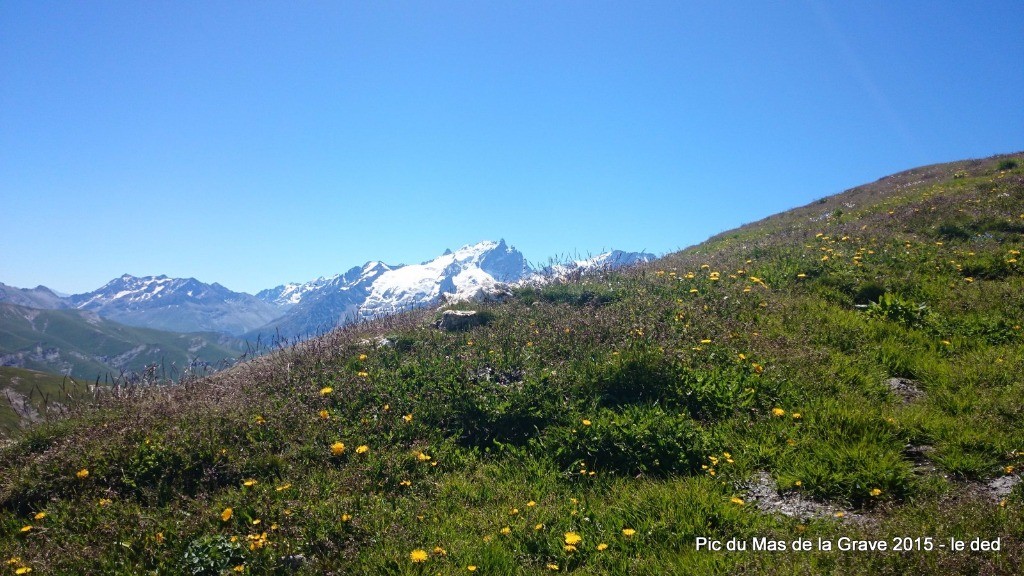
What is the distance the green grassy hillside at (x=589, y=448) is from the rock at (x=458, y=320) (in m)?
0.87

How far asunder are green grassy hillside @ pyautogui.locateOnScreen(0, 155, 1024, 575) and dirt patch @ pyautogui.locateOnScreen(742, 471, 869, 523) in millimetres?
24

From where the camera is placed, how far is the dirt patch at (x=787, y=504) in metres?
4.66

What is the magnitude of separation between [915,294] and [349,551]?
35.3 feet

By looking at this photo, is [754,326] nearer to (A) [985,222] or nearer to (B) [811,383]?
(B) [811,383]

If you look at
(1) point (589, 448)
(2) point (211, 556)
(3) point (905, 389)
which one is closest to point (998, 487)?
(3) point (905, 389)

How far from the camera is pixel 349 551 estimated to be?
5.01 m

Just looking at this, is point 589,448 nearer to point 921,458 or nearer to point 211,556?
point 921,458

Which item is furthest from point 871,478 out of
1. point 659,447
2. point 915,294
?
point 915,294

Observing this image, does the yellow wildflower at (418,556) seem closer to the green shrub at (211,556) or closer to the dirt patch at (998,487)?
the green shrub at (211,556)

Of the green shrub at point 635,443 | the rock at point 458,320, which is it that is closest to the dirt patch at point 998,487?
the green shrub at point 635,443

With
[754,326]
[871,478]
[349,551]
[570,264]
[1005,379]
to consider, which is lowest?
[349,551]

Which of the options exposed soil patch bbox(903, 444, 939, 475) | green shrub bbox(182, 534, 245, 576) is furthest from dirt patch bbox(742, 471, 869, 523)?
green shrub bbox(182, 534, 245, 576)

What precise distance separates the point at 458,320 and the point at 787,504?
7503 mm

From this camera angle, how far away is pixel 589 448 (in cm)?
634
